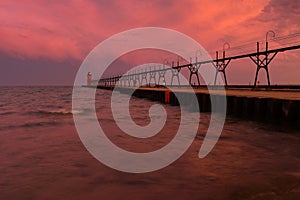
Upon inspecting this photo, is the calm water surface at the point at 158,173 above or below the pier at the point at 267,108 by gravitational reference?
below

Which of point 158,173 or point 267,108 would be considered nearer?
point 158,173

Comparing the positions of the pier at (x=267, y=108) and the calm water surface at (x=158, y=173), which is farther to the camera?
the pier at (x=267, y=108)

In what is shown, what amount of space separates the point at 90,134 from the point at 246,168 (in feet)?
28.9

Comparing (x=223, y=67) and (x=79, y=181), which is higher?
(x=223, y=67)

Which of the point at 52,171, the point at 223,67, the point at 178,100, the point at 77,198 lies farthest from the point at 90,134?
the point at 223,67

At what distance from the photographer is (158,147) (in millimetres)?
11586

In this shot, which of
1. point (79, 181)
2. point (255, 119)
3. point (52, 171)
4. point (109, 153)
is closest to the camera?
point (79, 181)

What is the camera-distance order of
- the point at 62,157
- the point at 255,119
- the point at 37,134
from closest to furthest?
the point at 62,157 < the point at 37,134 < the point at 255,119

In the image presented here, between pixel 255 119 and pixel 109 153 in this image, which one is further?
pixel 255 119

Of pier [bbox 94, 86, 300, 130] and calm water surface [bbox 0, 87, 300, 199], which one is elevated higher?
pier [bbox 94, 86, 300, 130]

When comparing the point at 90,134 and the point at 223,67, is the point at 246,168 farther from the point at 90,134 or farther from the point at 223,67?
the point at 223,67

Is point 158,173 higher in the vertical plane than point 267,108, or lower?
lower

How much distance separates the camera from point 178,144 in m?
12.1

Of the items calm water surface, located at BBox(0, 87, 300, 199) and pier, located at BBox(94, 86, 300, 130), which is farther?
pier, located at BBox(94, 86, 300, 130)
